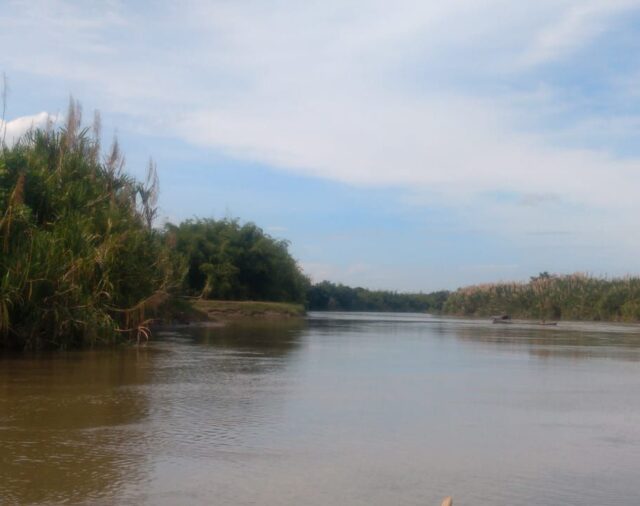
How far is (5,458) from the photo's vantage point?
5.82m

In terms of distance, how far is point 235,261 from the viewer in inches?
1705

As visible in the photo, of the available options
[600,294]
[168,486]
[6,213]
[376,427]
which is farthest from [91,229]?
[600,294]

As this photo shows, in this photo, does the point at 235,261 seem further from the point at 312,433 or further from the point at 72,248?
the point at 312,433

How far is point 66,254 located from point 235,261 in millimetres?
Answer: 27997

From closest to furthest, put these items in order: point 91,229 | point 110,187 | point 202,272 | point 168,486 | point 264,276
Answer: point 168,486 < point 91,229 < point 110,187 < point 202,272 < point 264,276

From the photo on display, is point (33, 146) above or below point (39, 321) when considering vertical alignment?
above

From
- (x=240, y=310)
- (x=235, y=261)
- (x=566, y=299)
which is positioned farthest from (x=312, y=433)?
(x=566, y=299)

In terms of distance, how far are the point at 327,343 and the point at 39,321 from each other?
713 cm

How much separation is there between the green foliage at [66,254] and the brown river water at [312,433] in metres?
1.52

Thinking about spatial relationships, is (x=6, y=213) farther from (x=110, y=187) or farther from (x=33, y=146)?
(x=110, y=187)

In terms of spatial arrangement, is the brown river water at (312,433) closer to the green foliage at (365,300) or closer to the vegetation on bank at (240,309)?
the vegetation on bank at (240,309)

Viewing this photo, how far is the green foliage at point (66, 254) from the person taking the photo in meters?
14.6

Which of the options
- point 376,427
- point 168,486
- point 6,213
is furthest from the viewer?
point 6,213

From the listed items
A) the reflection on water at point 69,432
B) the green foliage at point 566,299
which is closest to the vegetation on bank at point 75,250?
the reflection on water at point 69,432
